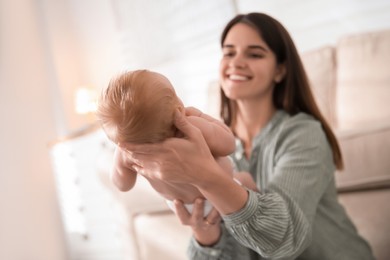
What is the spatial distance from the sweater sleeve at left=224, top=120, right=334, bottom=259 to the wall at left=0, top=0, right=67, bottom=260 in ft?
1.66

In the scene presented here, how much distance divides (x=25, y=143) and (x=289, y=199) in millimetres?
1355

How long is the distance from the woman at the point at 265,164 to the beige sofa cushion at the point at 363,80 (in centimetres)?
54

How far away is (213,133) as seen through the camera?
2.20ft

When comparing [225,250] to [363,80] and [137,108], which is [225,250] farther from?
[363,80]

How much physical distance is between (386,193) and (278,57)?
476mm

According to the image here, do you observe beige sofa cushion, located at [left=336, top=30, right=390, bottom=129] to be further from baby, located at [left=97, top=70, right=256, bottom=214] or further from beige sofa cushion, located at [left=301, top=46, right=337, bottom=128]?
baby, located at [left=97, top=70, right=256, bottom=214]

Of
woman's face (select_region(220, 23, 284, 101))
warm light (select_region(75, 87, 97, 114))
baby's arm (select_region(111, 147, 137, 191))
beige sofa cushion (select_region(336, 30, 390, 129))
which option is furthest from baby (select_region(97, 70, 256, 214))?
warm light (select_region(75, 87, 97, 114))

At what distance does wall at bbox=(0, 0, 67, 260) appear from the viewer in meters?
1.10

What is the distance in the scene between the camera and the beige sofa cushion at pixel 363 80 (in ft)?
4.94

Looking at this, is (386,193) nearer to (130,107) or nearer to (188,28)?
(130,107)

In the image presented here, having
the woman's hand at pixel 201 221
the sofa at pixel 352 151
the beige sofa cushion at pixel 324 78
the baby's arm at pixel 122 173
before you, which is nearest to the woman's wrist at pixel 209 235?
the woman's hand at pixel 201 221

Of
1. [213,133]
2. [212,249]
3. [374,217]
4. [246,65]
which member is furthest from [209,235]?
[374,217]

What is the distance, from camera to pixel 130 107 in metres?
0.55

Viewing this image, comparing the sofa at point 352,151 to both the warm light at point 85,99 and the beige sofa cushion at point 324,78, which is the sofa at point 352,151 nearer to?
the beige sofa cushion at point 324,78
